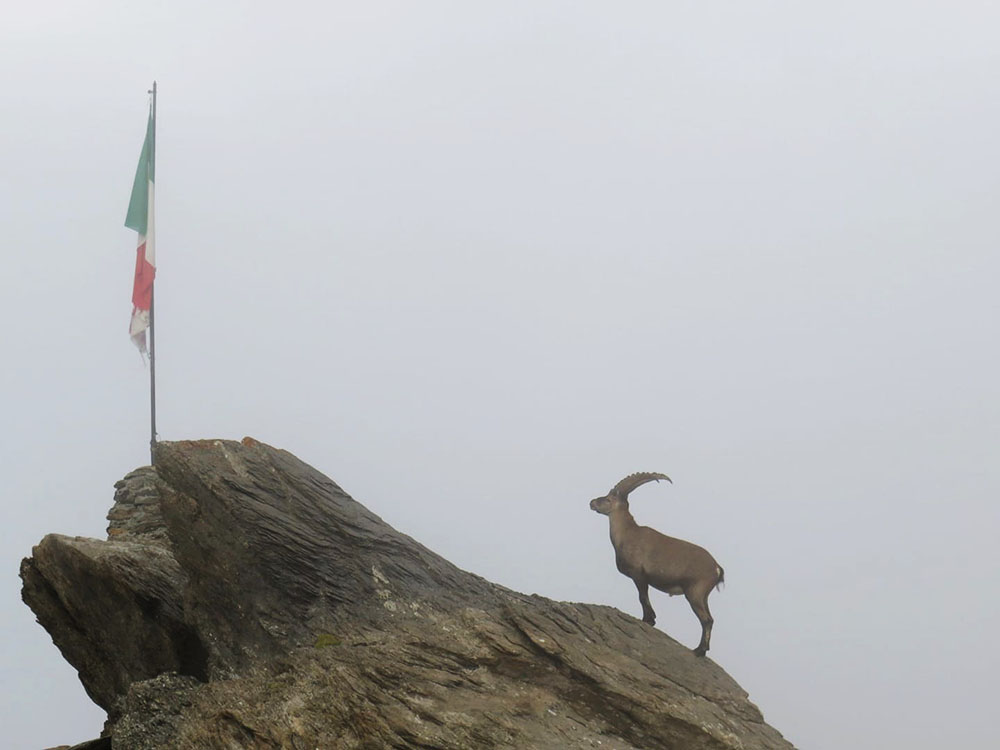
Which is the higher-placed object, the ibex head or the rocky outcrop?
the ibex head

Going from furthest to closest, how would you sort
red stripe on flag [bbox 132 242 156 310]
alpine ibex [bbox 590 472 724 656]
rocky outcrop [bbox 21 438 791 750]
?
red stripe on flag [bbox 132 242 156 310] → alpine ibex [bbox 590 472 724 656] → rocky outcrop [bbox 21 438 791 750]

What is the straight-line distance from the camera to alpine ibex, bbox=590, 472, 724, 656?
50.2 feet

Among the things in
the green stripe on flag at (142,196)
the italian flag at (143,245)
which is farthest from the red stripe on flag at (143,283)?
the green stripe on flag at (142,196)

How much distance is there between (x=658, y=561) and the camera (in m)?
15.6

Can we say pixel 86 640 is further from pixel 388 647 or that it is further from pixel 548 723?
pixel 548 723

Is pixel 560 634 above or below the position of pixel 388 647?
above

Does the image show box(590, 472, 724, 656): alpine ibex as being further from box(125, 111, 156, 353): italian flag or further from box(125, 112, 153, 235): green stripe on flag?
box(125, 112, 153, 235): green stripe on flag

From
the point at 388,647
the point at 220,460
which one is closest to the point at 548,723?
the point at 388,647

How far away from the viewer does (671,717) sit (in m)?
12.9

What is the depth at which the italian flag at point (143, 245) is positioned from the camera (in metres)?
21.8

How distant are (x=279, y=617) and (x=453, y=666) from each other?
2576 mm

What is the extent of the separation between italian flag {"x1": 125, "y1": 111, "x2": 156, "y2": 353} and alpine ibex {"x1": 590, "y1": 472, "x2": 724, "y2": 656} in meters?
12.0

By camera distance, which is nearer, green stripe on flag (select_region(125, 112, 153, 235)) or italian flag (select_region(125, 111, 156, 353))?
italian flag (select_region(125, 111, 156, 353))

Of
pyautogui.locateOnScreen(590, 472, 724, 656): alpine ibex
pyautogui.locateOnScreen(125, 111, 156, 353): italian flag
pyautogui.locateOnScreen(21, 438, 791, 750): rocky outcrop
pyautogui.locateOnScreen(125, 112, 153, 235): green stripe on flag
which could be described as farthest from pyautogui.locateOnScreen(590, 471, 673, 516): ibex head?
pyautogui.locateOnScreen(125, 112, 153, 235): green stripe on flag
